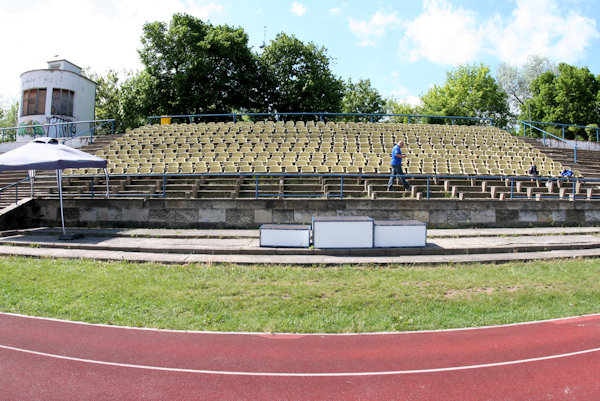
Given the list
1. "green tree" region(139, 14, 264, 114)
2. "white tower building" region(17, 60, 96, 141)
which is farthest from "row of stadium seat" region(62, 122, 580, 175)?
"green tree" region(139, 14, 264, 114)

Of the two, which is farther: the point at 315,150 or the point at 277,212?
the point at 315,150

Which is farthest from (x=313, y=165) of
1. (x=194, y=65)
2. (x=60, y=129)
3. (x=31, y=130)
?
(x=194, y=65)

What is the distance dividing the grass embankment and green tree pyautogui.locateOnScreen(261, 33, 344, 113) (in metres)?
32.0

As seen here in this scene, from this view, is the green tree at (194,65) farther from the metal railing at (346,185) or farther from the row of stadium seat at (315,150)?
the metal railing at (346,185)

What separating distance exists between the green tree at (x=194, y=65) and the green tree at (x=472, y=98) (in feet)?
95.4

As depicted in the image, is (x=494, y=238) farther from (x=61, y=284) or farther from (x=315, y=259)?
(x=61, y=284)

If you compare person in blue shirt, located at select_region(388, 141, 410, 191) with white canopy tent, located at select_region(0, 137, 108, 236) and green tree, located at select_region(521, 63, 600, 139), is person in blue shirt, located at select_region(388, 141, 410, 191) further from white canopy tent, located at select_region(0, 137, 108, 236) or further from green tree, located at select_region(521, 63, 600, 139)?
green tree, located at select_region(521, 63, 600, 139)

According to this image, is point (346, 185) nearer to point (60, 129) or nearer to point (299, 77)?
point (60, 129)

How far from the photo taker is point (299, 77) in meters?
40.3

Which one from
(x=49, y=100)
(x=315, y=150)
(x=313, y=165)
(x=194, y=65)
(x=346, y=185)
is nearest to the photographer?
(x=346, y=185)

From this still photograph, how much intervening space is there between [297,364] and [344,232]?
5.84 meters

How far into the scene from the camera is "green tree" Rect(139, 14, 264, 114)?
36.8 meters

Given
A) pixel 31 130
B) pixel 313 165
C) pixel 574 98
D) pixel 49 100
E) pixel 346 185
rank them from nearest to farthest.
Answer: pixel 346 185
pixel 313 165
pixel 31 130
pixel 49 100
pixel 574 98

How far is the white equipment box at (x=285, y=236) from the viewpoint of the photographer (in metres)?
11.2
